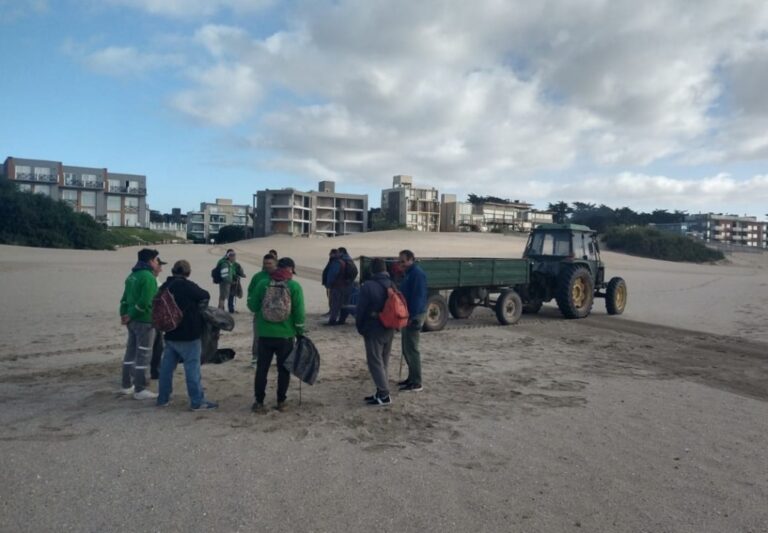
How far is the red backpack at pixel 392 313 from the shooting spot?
6566 millimetres

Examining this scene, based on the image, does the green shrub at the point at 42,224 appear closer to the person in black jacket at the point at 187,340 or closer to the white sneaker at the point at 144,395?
the white sneaker at the point at 144,395

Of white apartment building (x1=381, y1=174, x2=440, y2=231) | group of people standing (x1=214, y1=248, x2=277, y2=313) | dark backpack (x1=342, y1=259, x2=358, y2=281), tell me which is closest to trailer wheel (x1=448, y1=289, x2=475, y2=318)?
dark backpack (x1=342, y1=259, x2=358, y2=281)

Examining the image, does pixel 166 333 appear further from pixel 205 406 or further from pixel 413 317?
pixel 413 317

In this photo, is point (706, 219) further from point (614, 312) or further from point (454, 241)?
point (614, 312)

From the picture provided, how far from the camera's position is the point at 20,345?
32.0 ft

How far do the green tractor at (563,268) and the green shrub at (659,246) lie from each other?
52651 millimetres

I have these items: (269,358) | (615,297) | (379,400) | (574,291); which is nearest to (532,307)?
(574,291)

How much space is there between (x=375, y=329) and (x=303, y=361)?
2.95 ft

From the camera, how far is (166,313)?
19.8 ft

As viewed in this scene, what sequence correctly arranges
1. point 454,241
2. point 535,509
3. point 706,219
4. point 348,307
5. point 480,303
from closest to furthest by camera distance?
point 535,509
point 348,307
point 480,303
point 454,241
point 706,219

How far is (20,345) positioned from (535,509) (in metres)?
9.04

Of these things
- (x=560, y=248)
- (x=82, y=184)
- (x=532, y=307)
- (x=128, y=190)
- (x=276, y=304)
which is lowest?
(x=532, y=307)

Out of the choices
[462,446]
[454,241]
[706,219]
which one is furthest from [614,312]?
[706,219]

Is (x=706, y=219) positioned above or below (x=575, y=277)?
above
